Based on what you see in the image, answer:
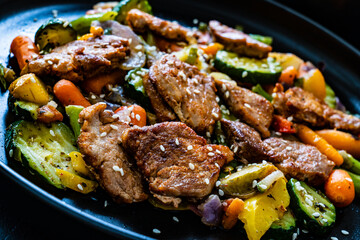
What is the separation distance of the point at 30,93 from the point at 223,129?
2.01 metres

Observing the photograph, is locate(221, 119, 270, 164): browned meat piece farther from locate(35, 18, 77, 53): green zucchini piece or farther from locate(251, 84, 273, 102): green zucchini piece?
locate(35, 18, 77, 53): green zucchini piece

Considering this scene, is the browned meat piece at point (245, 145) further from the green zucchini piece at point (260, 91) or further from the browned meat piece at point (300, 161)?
the green zucchini piece at point (260, 91)

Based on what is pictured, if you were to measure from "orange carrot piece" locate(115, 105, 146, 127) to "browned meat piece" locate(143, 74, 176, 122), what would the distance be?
15cm

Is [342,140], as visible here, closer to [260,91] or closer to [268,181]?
[260,91]

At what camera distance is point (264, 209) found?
12.0ft

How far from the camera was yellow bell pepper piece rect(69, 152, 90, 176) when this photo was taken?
142 inches

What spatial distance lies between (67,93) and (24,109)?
453mm

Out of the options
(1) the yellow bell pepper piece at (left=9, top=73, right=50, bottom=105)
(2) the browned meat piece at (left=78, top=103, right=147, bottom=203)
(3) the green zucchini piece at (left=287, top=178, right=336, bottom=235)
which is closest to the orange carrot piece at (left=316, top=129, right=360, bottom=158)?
(3) the green zucchini piece at (left=287, top=178, right=336, bottom=235)

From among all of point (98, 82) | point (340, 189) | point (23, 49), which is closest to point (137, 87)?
point (98, 82)

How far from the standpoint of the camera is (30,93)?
3912 millimetres

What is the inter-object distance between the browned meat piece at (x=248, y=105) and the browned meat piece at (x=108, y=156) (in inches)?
53.2

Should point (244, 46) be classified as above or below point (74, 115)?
above

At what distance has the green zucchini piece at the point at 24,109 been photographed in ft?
12.4

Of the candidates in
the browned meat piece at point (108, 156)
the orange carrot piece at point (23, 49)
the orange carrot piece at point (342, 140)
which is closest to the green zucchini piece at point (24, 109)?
the browned meat piece at point (108, 156)
